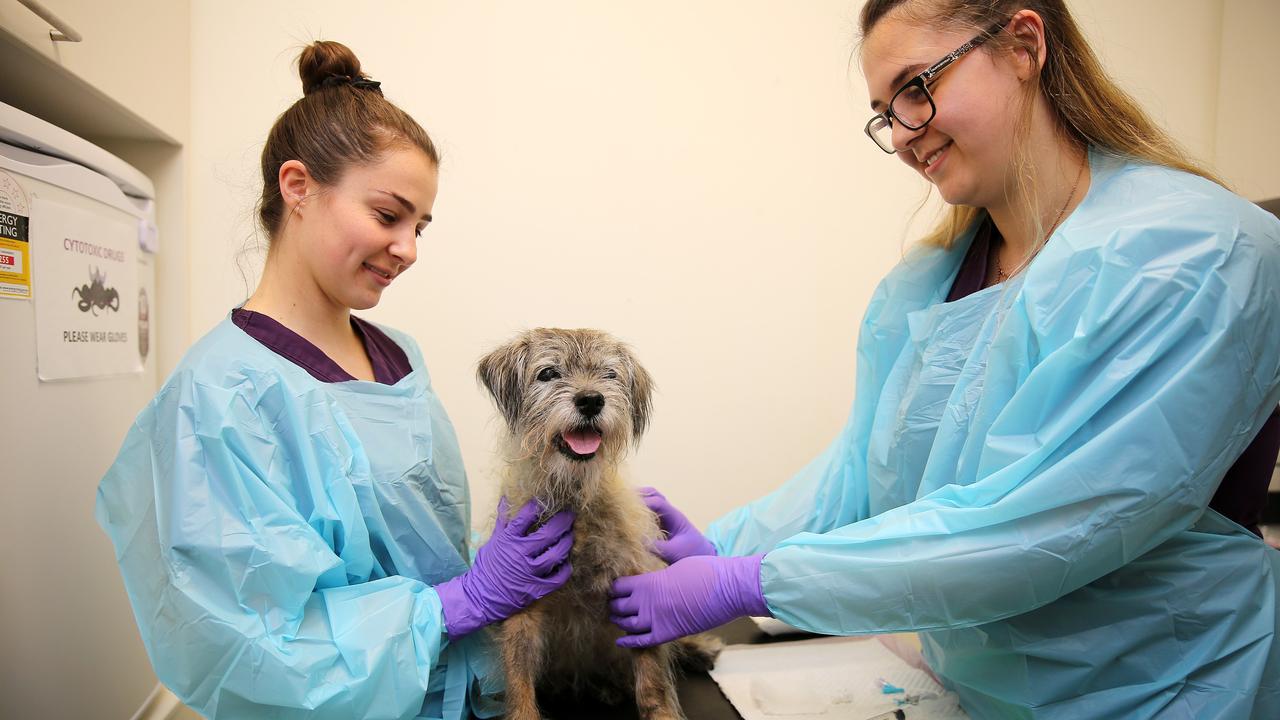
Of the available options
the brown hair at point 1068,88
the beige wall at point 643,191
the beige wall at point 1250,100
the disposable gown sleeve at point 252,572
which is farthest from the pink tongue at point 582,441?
the beige wall at point 1250,100

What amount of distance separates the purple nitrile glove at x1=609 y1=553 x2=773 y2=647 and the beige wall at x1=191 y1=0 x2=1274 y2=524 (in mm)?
1268

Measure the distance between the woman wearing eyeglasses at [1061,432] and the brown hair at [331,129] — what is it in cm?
113

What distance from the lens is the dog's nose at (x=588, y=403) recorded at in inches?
58.6

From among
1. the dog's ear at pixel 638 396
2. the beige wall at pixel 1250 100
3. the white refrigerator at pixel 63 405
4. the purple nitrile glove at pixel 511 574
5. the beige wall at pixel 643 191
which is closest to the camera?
the purple nitrile glove at pixel 511 574

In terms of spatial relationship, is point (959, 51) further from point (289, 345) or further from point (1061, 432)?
point (289, 345)

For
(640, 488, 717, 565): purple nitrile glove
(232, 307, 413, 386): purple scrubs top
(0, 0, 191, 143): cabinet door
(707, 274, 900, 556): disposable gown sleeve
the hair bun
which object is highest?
(0, 0, 191, 143): cabinet door

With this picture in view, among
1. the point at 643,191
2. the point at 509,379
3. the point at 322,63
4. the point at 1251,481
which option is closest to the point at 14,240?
the point at 322,63

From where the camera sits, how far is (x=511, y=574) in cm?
144

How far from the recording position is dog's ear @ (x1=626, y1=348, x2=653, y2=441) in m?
1.73

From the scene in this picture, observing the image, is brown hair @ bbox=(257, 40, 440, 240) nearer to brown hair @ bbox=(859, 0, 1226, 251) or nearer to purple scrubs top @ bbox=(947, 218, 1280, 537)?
brown hair @ bbox=(859, 0, 1226, 251)

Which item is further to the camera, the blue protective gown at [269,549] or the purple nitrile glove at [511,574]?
the purple nitrile glove at [511,574]

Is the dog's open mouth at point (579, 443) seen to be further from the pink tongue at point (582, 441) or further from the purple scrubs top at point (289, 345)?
the purple scrubs top at point (289, 345)

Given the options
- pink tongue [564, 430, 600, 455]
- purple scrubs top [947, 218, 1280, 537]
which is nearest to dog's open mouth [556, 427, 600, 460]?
pink tongue [564, 430, 600, 455]

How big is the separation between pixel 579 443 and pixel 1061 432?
0.95m
